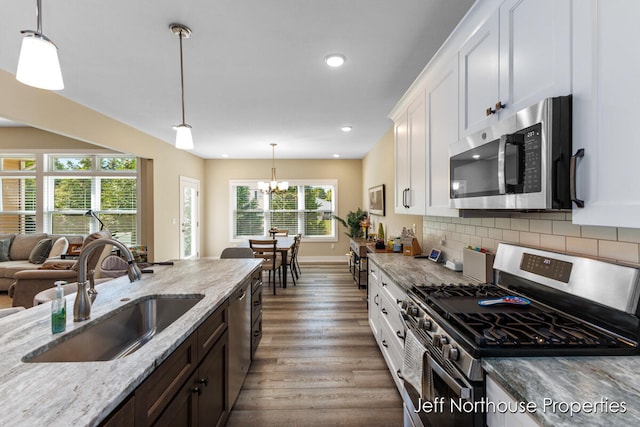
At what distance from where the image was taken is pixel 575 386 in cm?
79

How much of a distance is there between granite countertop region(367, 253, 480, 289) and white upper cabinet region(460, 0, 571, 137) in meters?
0.97

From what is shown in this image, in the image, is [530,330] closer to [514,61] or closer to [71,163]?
[514,61]

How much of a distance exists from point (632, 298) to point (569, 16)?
96cm

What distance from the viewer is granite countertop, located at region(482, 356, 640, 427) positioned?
68 centimetres

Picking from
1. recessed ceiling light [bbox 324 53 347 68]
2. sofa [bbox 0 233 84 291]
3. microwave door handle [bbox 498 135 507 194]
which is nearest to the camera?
microwave door handle [bbox 498 135 507 194]

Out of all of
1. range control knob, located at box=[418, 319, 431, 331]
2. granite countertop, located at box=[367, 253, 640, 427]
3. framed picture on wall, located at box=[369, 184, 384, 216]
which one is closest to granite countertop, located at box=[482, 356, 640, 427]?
granite countertop, located at box=[367, 253, 640, 427]

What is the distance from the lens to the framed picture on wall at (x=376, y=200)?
17.1 ft

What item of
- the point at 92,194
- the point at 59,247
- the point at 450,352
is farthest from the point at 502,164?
the point at 92,194

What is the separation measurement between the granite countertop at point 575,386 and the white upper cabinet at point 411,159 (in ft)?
4.82

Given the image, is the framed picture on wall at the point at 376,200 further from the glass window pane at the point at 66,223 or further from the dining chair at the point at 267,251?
the glass window pane at the point at 66,223

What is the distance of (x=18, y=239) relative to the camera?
5000 mm

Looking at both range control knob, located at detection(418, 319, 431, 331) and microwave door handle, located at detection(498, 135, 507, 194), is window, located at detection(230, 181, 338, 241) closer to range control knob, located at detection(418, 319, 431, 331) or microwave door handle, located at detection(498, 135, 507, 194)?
range control knob, located at detection(418, 319, 431, 331)

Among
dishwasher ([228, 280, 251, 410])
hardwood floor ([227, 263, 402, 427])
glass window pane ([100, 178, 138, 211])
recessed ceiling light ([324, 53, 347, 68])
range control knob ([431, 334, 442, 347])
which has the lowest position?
hardwood floor ([227, 263, 402, 427])

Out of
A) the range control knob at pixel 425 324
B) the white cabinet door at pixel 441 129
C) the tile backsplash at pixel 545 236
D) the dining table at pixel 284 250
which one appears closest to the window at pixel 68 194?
the dining table at pixel 284 250
